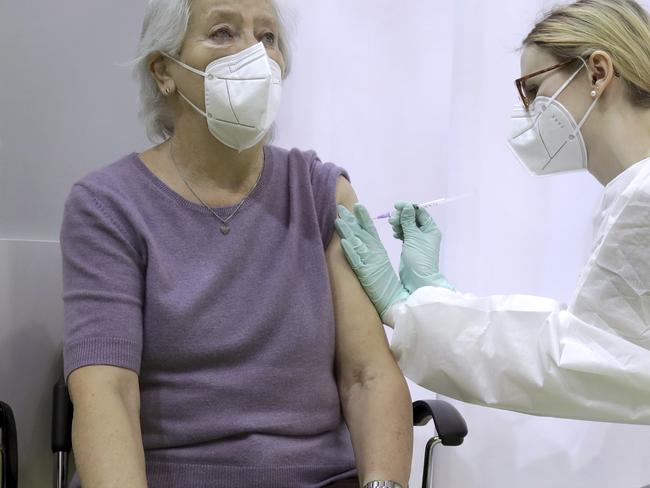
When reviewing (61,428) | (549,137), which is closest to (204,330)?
(61,428)

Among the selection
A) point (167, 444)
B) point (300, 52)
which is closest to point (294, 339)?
point (167, 444)

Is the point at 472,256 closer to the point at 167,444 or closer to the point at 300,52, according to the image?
the point at 300,52

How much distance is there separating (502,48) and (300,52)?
602mm

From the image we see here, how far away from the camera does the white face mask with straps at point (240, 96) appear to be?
1561 mm

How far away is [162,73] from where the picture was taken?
167 cm

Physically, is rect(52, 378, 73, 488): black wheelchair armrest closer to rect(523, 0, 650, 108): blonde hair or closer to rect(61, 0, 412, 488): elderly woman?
rect(61, 0, 412, 488): elderly woman

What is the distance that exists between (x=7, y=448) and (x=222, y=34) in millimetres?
997

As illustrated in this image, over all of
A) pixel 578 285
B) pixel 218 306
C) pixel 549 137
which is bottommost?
pixel 218 306

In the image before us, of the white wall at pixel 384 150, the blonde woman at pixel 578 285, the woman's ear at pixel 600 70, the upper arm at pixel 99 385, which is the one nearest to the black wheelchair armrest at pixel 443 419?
the blonde woman at pixel 578 285

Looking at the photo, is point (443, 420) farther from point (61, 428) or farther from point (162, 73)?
point (162, 73)

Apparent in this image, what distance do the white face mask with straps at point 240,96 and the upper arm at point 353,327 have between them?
1.05 feet

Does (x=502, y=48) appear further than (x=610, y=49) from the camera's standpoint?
Yes

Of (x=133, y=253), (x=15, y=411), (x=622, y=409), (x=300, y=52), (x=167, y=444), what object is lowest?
(x=15, y=411)

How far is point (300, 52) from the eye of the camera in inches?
91.9
